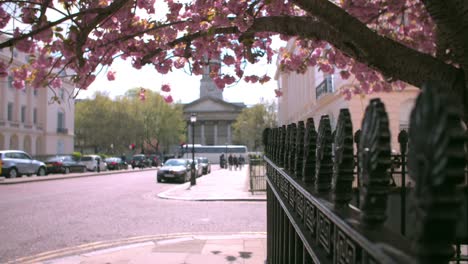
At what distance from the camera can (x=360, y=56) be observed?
380cm

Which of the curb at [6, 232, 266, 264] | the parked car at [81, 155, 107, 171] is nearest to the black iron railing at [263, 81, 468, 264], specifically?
the curb at [6, 232, 266, 264]

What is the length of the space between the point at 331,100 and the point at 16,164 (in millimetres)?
20578

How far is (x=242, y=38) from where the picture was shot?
5.03 m

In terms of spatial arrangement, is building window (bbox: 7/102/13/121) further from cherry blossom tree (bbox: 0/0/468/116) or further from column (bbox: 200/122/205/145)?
column (bbox: 200/122/205/145)

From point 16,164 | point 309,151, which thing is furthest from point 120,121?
point 309,151

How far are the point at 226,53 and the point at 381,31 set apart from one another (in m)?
3.13

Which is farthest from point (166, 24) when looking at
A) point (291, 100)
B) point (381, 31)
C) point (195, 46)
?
point (291, 100)

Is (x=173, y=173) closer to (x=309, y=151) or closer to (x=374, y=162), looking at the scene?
(x=309, y=151)

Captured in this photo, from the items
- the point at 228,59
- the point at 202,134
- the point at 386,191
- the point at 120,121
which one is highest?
the point at 120,121

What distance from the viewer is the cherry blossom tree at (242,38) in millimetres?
3428

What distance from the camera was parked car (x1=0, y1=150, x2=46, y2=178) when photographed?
26141 mm

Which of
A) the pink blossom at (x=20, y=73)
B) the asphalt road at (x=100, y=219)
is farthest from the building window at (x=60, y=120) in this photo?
the pink blossom at (x=20, y=73)

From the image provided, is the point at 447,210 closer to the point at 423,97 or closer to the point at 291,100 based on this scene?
the point at 423,97

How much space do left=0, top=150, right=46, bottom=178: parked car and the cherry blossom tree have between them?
22.1 meters
